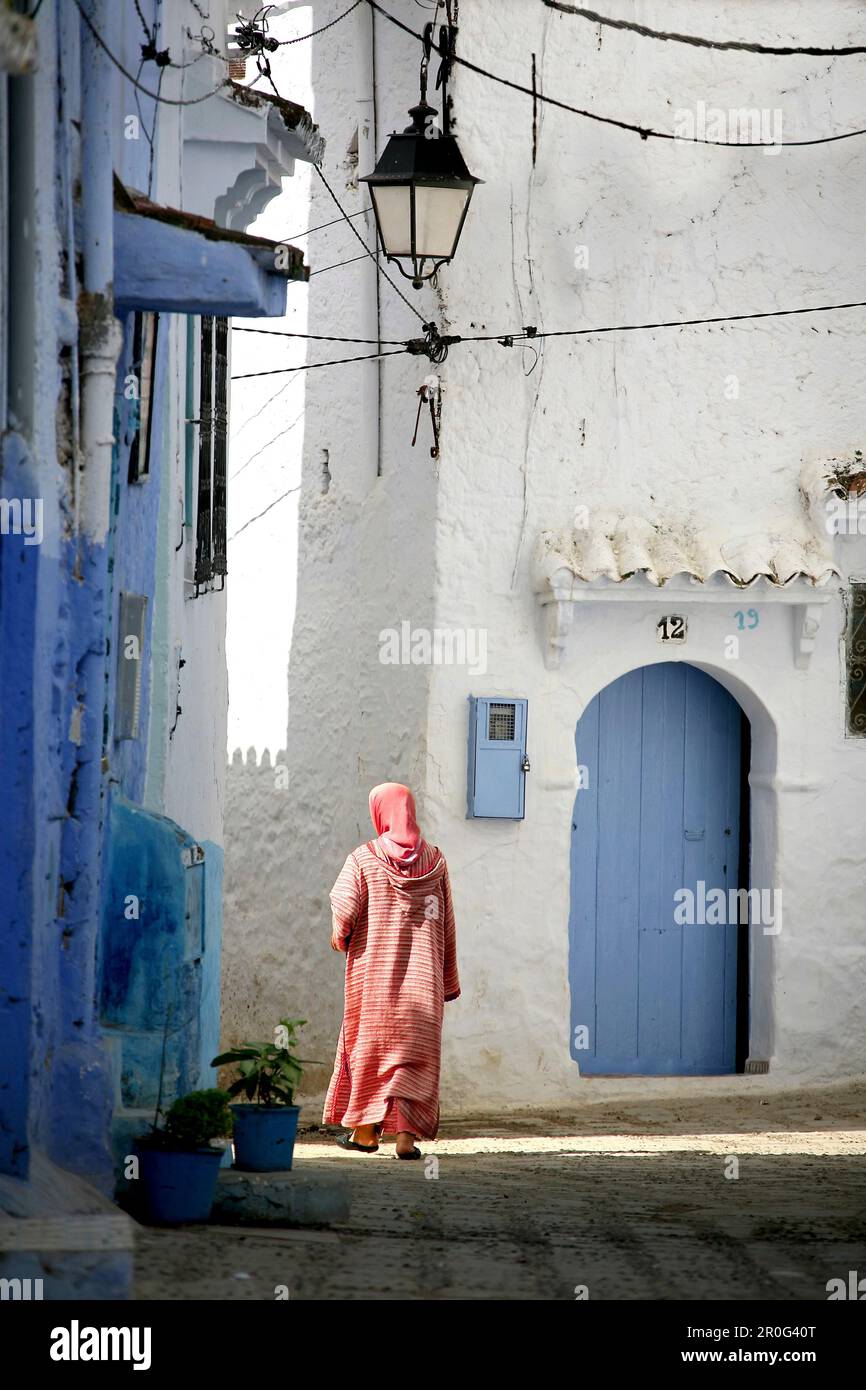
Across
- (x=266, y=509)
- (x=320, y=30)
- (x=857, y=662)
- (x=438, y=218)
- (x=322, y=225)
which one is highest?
(x=320, y=30)

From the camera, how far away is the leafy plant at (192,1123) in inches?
216

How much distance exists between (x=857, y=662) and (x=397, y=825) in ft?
12.1

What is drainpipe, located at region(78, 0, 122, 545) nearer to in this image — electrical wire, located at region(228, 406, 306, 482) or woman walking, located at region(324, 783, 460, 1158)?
woman walking, located at region(324, 783, 460, 1158)

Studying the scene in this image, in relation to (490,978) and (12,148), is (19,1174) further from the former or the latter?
(490,978)

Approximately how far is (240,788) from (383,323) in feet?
10.9

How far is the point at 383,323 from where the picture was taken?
1145 centimetres

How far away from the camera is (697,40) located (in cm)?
1095

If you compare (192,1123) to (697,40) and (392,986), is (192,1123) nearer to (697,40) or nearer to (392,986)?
(392,986)

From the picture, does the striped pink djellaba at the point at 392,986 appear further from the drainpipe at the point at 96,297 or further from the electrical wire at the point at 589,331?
the drainpipe at the point at 96,297

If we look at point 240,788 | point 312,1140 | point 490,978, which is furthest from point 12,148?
point 240,788

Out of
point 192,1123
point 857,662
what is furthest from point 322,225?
point 192,1123

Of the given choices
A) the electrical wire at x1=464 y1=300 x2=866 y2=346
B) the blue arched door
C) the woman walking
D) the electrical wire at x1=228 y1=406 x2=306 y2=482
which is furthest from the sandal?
the electrical wire at x1=228 y1=406 x2=306 y2=482

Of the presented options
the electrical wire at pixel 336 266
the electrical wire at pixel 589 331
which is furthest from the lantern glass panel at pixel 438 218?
the electrical wire at pixel 336 266

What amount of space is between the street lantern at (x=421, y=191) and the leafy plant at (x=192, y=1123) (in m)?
5.24
